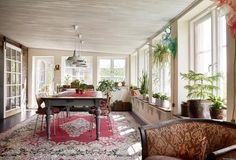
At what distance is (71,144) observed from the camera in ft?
14.5

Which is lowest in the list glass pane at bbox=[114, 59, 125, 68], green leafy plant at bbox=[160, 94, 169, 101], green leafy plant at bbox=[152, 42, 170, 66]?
green leafy plant at bbox=[160, 94, 169, 101]

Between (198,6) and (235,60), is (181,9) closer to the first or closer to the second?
(198,6)

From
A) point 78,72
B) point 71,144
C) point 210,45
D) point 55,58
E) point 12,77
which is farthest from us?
point 78,72

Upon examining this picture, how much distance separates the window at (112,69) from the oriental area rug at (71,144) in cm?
470

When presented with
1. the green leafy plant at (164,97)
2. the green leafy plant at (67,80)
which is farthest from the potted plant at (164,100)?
the green leafy plant at (67,80)

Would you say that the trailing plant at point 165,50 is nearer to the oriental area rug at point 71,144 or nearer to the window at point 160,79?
the window at point 160,79

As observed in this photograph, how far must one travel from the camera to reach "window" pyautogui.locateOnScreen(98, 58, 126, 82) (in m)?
10.6

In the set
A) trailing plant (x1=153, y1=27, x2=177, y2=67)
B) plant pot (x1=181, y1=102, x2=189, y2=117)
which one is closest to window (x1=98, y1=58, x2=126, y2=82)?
trailing plant (x1=153, y1=27, x2=177, y2=67)

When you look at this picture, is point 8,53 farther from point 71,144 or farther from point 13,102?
point 71,144

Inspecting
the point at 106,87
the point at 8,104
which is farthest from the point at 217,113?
the point at 8,104

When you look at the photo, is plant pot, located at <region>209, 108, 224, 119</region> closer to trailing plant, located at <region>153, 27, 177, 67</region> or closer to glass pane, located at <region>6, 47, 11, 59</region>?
trailing plant, located at <region>153, 27, 177, 67</region>

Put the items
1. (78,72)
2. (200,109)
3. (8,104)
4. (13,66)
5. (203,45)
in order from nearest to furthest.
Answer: (200,109) → (203,45) → (8,104) → (13,66) → (78,72)

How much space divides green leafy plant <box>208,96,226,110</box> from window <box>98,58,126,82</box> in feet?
24.7

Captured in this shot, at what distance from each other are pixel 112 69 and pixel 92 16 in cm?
602
